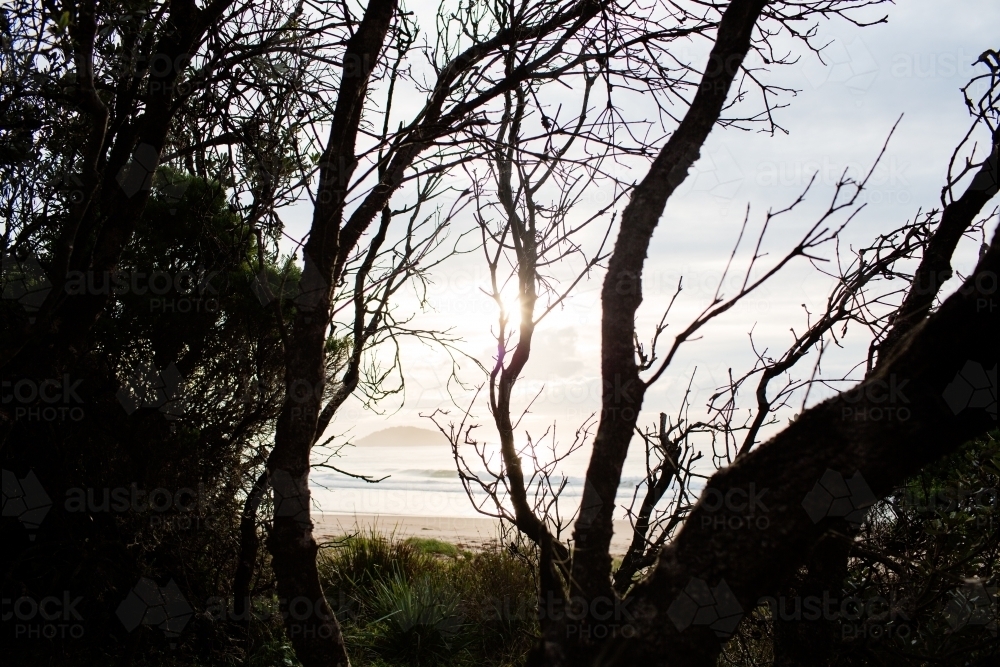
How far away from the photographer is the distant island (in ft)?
182

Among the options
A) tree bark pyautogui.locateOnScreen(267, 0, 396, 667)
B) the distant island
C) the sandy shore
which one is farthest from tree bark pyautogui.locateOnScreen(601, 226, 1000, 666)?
the distant island

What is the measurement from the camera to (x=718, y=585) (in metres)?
2.11

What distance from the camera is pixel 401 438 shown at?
189 ft

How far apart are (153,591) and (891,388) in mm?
4356

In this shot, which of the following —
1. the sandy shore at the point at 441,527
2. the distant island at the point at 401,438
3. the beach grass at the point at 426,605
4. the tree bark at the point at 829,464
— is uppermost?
the distant island at the point at 401,438

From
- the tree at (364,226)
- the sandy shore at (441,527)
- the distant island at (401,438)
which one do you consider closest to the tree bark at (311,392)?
the tree at (364,226)

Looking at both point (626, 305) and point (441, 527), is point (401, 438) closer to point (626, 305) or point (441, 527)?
point (441, 527)

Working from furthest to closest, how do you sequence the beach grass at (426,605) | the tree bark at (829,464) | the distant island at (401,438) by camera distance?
the distant island at (401,438)
the beach grass at (426,605)
the tree bark at (829,464)

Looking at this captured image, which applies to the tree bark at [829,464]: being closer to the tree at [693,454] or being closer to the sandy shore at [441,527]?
the tree at [693,454]

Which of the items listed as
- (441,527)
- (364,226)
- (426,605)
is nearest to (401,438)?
(441,527)

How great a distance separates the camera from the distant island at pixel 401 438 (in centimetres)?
5556

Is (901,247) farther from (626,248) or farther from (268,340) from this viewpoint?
(268,340)

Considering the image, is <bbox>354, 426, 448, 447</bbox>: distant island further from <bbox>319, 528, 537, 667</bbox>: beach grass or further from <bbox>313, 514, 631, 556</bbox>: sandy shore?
<bbox>319, 528, 537, 667</bbox>: beach grass

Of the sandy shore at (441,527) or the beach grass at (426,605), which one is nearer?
the beach grass at (426,605)
